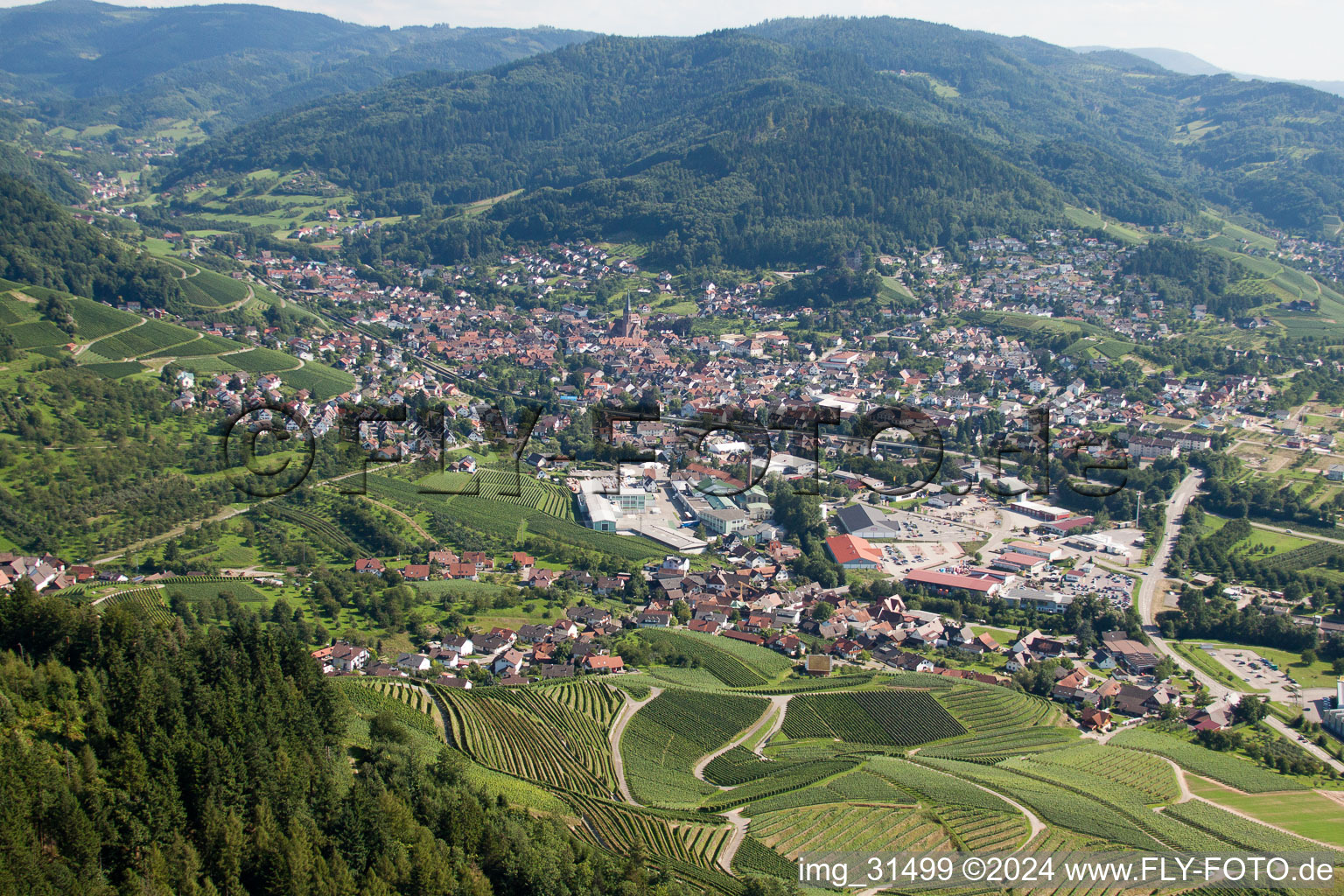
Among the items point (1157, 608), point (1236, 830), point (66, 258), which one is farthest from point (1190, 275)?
point (66, 258)

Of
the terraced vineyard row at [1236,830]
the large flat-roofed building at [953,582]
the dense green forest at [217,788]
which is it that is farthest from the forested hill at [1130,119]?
the dense green forest at [217,788]

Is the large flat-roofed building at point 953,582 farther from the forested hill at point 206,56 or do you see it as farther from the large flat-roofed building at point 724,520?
the forested hill at point 206,56

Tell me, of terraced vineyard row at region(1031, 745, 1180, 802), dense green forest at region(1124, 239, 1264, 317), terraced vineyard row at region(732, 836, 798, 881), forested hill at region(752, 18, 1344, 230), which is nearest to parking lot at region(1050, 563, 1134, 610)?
terraced vineyard row at region(1031, 745, 1180, 802)

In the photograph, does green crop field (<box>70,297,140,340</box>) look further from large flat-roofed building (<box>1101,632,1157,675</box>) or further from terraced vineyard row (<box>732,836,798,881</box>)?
large flat-roofed building (<box>1101,632,1157,675</box>)

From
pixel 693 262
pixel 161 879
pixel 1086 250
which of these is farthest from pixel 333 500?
pixel 1086 250

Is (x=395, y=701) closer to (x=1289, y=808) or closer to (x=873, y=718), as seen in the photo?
(x=873, y=718)

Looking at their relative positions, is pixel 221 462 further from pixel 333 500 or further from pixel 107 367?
pixel 107 367
